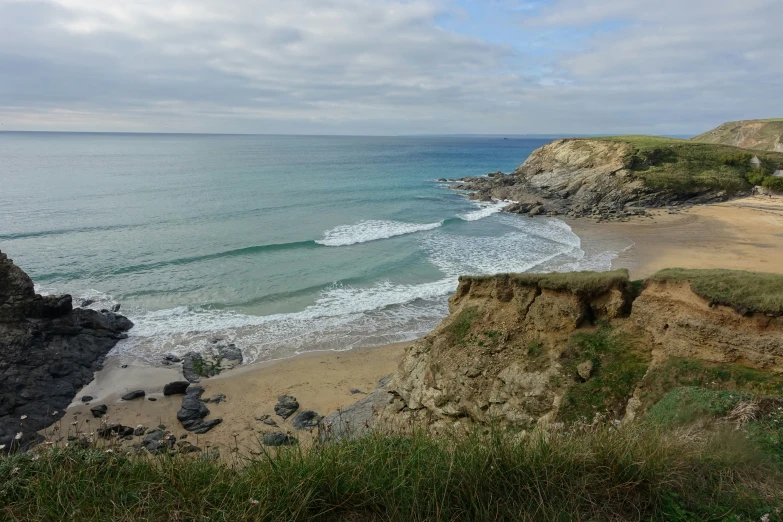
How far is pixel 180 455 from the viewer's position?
16.7ft

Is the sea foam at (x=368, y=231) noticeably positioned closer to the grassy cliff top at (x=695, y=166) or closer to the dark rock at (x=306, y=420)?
the dark rock at (x=306, y=420)

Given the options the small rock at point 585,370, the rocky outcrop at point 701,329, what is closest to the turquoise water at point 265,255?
the small rock at point 585,370

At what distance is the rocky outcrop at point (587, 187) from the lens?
51.3m

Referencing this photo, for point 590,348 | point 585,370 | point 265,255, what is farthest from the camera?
point 265,255

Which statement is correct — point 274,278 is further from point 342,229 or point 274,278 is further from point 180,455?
point 180,455

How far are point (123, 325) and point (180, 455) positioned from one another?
64.3ft

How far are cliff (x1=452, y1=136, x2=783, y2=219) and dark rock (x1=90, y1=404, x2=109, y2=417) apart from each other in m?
43.8

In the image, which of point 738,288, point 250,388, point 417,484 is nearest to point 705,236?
point 738,288

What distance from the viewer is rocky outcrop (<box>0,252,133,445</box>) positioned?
599 inches

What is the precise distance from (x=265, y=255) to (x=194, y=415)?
17932mm

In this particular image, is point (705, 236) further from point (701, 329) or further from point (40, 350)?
point (40, 350)

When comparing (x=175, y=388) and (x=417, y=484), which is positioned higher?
(x=417, y=484)

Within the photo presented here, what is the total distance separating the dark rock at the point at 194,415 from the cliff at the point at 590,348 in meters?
6.52

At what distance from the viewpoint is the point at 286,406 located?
52.0 ft
